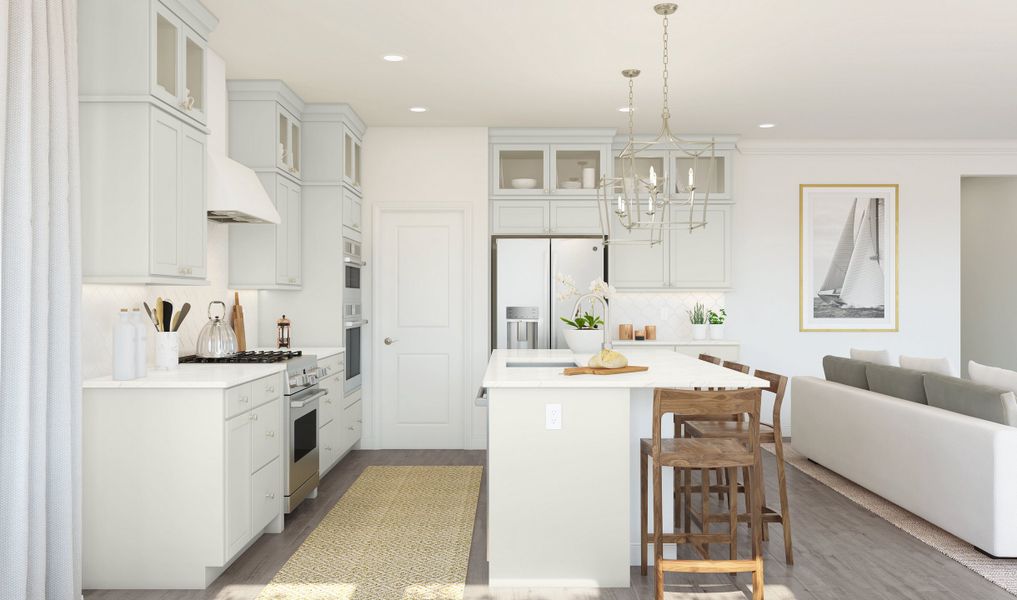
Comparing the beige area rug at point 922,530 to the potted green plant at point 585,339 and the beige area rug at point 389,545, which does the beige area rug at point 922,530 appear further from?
the beige area rug at point 389,545

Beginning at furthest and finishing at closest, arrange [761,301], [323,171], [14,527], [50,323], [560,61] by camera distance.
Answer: [761,301]
[323,171]
[560,61]
[50,323]
[14,527]

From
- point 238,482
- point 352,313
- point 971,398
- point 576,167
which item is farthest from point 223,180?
point 971,398

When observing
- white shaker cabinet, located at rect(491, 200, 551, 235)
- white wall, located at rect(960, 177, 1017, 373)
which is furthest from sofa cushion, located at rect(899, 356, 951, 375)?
white wall, located at rect(960, 177, 1017, 373)

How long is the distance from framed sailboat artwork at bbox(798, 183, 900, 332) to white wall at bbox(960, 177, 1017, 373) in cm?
158

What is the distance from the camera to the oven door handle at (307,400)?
4219 millimetres

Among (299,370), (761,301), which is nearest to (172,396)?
(299,370)

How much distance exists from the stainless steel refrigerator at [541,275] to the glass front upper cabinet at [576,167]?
545mm

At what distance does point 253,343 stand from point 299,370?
1300mm

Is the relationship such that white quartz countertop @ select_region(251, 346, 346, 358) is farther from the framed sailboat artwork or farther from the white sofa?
the framed sailboat artwork

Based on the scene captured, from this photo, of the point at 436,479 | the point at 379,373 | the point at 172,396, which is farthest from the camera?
the point at 379,373

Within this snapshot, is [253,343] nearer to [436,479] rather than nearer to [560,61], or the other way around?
[436,479]

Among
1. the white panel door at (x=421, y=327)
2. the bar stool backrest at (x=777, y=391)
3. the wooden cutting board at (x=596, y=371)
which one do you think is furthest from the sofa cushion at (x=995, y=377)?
the white panel door at (x=421, y=327)

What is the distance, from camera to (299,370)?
436 cm

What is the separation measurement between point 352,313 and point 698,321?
10.6ft
